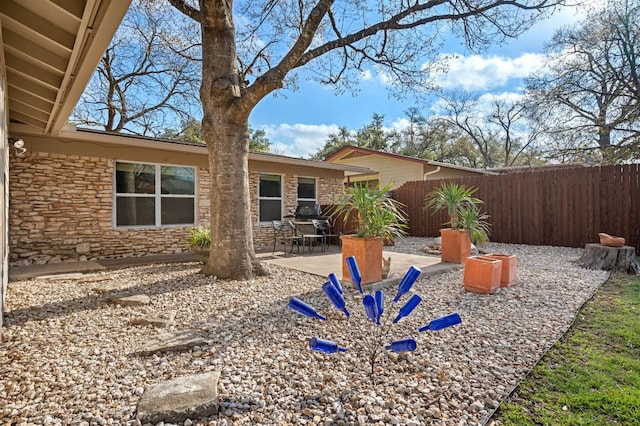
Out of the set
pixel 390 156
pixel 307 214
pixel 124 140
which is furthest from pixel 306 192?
pixel 390 156

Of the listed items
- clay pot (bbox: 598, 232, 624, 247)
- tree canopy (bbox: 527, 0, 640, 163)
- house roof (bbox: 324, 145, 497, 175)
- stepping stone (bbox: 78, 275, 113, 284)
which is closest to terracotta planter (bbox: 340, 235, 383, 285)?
stepping stone (bbox: 78, 275, 113, 284)

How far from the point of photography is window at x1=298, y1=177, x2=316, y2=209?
10289 mm

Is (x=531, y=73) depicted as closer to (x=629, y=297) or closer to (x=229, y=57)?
(x=629, y=297)

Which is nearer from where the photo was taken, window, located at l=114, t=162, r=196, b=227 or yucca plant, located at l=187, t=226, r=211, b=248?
yucca plant, located at l=187, t=226, r=211, b=248

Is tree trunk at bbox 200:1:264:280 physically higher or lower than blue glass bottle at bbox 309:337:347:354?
higher

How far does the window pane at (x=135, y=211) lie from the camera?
7113 mm

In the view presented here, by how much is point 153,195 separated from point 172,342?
5740mm

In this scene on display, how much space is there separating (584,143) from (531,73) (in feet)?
11.7

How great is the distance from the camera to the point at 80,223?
661 cm

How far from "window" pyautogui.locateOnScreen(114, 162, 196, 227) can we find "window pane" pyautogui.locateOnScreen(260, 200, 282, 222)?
6.46 feet

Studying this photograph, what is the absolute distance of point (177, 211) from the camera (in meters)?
7.87

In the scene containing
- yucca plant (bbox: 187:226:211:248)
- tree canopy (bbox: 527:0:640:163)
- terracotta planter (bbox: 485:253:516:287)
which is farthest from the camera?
tree canopy (bbox: 527:0:640:163)

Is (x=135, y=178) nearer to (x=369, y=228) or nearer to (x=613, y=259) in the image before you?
(x=369, y=228)

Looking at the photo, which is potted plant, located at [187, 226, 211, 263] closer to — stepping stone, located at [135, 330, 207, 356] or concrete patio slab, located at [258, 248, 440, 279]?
concrete patio slab, located at [258, 248, 440, 279]
